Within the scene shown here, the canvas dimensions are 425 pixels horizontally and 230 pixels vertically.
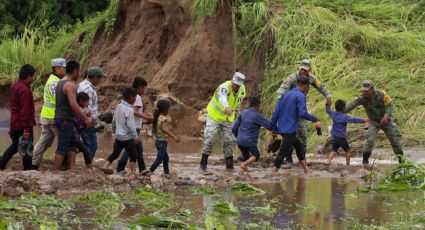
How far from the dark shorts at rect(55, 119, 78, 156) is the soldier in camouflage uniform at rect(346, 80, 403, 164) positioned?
15.8ft

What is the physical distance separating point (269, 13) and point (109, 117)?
30.0 feet

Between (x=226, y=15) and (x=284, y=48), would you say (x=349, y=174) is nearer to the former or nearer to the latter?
(x=284, y=48)

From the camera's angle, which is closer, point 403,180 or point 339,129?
point 403,180

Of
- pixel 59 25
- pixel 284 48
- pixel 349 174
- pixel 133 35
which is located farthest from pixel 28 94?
pixel 59 25

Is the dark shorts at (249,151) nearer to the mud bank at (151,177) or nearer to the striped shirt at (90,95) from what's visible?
the mud bank at (151,177)

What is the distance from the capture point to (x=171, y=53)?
25547mm

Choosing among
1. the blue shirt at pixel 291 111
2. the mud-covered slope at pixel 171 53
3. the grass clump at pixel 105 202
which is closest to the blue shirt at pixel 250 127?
the blue shirt at pixel 291 111

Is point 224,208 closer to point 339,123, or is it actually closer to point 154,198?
point 154,198

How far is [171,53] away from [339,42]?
5.07 meters

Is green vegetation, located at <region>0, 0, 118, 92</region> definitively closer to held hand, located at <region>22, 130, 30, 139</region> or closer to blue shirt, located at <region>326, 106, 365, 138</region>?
blue shirt, located at <region>326, 106, 365, 138</region>

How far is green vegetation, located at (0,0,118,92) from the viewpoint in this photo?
27.9 meters

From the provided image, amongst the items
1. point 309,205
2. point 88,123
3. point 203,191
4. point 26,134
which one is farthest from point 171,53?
point 309,205

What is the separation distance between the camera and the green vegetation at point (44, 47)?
2794 centimetres

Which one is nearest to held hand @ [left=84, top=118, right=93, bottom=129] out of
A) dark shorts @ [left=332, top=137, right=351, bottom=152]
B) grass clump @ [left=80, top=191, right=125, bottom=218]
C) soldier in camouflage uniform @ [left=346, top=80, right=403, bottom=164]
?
grass clump @ [left=80, top=191, right=125, bottom=218]
